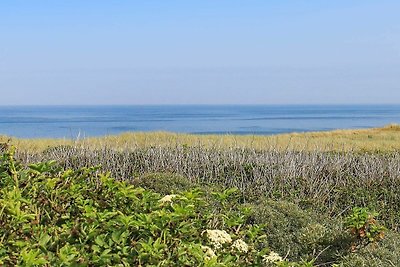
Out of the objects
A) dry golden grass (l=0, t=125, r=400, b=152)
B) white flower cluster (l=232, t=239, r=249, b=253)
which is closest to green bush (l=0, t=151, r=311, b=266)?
white flower cluster (l=232, t=239, r=249, b=253)

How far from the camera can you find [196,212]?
2.45 meters

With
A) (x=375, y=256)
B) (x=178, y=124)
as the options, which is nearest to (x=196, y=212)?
(x=375, y=256)

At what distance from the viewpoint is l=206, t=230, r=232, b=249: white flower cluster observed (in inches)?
78.1

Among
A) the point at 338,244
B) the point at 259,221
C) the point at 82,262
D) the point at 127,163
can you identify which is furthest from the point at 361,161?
the point at 82,262

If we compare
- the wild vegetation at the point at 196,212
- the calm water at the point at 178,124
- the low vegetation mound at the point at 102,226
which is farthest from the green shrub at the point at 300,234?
the calm water at the point at 178,124

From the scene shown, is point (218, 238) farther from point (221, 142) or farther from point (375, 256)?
point (221, 142)

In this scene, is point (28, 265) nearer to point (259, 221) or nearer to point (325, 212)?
point (259, 221)

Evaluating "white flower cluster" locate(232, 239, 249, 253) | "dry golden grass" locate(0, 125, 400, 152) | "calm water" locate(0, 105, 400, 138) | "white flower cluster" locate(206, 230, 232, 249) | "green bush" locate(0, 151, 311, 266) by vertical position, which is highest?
"green bush" locate(0, 151, 311, 266)

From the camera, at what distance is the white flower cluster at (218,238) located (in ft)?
6.51

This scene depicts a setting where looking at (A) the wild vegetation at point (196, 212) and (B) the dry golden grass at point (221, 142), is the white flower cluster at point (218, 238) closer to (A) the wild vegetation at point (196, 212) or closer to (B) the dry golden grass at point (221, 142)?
(A) the wild vegetation at point (196, 212)

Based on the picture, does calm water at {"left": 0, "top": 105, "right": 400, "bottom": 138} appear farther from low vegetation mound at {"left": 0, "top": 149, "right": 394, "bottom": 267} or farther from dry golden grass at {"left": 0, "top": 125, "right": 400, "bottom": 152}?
low vegetation mound at {"left": 0, "top": 149, "right": 394, "bottom": 267}

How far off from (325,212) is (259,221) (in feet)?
8.31

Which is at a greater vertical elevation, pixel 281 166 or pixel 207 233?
pixel 207 233

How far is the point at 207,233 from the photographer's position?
202cm
